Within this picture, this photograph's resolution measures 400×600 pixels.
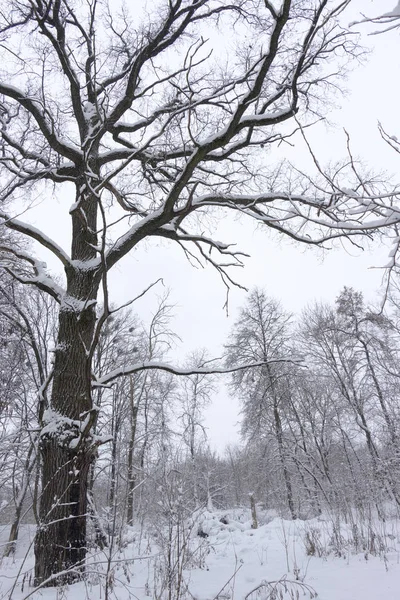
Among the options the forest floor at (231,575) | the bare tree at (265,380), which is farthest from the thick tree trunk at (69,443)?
the bare tree at (265,380)

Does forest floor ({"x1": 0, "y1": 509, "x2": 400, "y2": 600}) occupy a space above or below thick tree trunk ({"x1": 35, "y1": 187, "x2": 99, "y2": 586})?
below

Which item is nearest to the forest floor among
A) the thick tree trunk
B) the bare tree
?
the thick tree trunk

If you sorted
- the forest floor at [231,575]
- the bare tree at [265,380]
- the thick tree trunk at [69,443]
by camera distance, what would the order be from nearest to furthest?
Result: the forest floor at [231,575] < the thick tree trunk at [69,443] < the bare tree at [265,380]

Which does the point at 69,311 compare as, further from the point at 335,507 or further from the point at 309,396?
the point at 309,396

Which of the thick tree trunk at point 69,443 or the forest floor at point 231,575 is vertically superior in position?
the thick tree trunk at point 69,443

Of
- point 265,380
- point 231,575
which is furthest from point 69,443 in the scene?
point 265,380

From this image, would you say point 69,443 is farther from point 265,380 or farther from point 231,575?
point 265,380

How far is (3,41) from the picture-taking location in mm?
4941

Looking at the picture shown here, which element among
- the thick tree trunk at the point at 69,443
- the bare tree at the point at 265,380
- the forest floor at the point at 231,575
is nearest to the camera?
the forest floor at the point at 231,575

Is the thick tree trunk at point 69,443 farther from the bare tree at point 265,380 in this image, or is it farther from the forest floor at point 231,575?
the bare tree at point 265,380

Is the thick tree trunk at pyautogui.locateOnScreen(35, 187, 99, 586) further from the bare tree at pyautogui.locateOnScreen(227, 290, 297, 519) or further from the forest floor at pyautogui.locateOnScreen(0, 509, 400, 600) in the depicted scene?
the bare tree at pyautogui.locateOnScreen(227, 290, 297, 519)

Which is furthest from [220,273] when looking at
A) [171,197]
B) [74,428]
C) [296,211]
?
[296,211]

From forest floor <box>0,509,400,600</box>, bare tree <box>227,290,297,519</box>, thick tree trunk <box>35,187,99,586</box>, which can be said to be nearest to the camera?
forest floor <box>0,509,400,600</box>

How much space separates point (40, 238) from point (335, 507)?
549 cm
